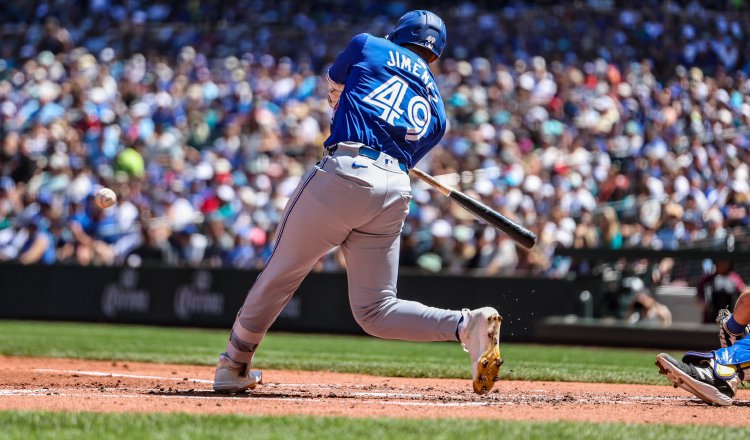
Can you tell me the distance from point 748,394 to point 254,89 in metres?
15.7

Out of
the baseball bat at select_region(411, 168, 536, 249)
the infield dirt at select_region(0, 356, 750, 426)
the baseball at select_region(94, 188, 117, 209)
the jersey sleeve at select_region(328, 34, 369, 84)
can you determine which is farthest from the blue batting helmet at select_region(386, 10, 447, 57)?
the baseball at select_region(94, 188, 117, 209)

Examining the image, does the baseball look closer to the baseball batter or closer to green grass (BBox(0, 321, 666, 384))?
the baseball batter

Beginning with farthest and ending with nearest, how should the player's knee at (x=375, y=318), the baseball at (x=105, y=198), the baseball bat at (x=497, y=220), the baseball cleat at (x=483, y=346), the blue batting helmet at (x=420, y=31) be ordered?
the baseball at (x=105, y=198)
the baseball bat at (x=497, y=220)
the blue batting helmet at (x=420, y=31)
the player's knee at (x=375, y=318)
the baseball cleat at (x=483, y=346)

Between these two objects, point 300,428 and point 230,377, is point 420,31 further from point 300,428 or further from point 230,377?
point 300,428

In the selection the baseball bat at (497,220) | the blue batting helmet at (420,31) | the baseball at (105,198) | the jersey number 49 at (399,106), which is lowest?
the baseball at (105,198)

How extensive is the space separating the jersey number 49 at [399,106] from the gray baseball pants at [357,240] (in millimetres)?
212

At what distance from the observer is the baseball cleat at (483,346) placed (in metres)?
6.07

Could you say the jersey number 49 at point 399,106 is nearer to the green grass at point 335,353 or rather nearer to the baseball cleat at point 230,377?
the baseball cleat at point 230,377

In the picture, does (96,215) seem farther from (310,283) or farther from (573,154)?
(573,154)

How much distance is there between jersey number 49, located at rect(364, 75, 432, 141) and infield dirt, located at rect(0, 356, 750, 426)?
148 cm

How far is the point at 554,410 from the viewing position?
20.1 ft

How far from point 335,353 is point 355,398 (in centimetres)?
524

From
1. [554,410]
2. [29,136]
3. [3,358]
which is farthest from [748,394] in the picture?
[29,136]

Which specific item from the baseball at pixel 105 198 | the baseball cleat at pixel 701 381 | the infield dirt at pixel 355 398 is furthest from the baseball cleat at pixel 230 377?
the baseball cleat at pixel 701 381
